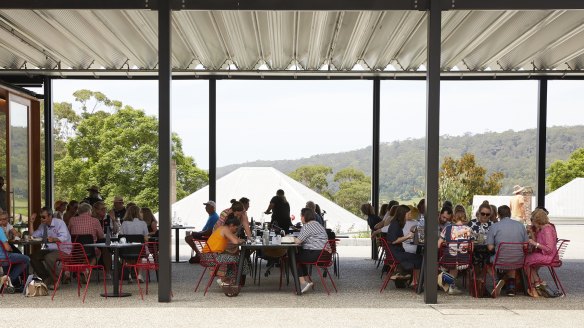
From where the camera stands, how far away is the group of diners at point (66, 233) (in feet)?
33.4

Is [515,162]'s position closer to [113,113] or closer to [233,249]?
[113,113]

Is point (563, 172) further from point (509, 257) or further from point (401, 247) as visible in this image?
point (509, 257)

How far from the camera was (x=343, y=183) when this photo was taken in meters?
43.8

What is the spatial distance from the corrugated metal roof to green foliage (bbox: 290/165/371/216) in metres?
27.8

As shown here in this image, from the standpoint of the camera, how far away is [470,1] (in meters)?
8.88

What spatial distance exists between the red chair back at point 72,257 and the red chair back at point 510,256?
531 cm

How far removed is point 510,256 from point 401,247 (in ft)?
5.16

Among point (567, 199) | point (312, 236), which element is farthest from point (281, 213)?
point (567, 199)

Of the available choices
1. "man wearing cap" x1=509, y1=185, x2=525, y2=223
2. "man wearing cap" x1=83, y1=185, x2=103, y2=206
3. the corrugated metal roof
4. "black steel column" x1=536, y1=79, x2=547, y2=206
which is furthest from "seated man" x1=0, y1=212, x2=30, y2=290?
"black steel column" x1=536, y1=79, x2=547, y2=206

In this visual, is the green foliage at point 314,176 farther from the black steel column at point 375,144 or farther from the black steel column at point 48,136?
the black steel column at point 48,136

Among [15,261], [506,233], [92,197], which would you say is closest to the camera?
[506,233]

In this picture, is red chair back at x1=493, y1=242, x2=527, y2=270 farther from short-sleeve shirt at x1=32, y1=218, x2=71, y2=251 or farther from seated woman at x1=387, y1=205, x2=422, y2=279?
short-sleeve shirt at x1=32, y1=218, x2=71, y2=251

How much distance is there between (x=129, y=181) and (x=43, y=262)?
83.5 ft

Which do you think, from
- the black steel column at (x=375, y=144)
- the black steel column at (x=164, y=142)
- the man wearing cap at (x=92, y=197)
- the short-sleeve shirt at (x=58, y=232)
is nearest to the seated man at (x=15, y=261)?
the short-sleeve shirt at (x=58, y=232)
